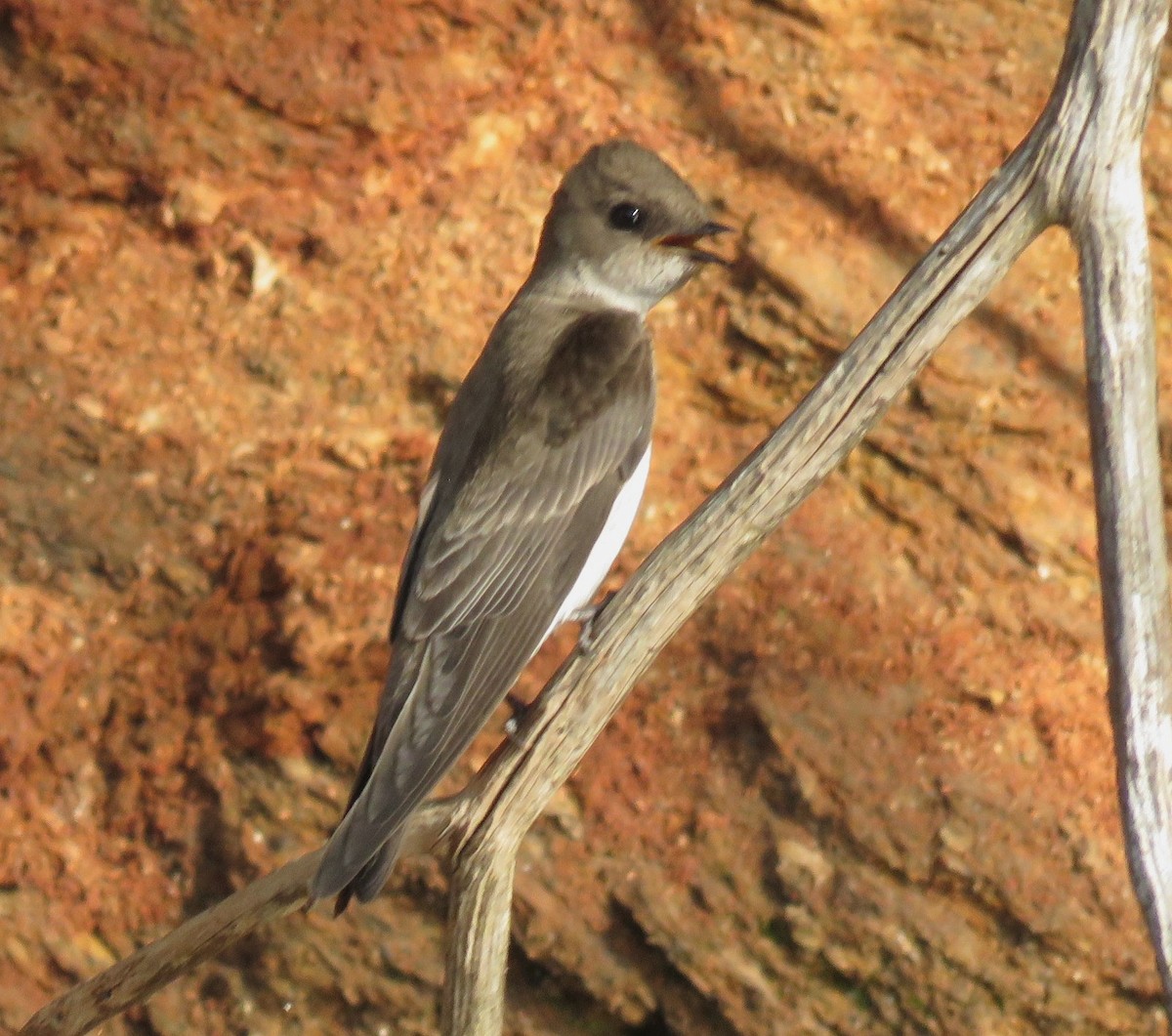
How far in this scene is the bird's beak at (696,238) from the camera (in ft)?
11.5

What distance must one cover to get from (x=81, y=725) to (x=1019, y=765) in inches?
98.9

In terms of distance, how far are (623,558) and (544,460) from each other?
4.08ft

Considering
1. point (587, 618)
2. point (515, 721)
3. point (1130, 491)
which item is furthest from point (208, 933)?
point (1130, 491)

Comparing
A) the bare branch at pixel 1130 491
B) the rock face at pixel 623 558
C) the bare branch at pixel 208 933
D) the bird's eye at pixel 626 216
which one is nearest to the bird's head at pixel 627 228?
the bird's eye at pixel 626 216

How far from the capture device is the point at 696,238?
3633 mm

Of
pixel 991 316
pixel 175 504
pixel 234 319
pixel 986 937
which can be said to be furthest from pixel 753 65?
pixel 986 937

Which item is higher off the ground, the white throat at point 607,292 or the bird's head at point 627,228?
the bird's head at point 627,228

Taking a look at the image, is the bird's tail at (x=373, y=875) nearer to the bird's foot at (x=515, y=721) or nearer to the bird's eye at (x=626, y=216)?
the bird's foot at (x=515, y=721)

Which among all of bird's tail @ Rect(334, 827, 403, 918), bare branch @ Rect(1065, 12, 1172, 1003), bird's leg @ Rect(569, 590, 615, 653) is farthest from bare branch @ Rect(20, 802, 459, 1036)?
bare branch @ Rect(1065, 12, 1172, 1003)

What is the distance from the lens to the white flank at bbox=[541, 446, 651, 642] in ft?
11.4

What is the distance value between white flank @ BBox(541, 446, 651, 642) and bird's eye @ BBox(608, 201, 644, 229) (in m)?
0.50

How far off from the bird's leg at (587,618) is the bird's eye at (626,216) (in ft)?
2.80

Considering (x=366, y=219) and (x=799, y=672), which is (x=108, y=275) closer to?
(x=366, y=219)

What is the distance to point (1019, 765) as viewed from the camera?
4.22 metres
